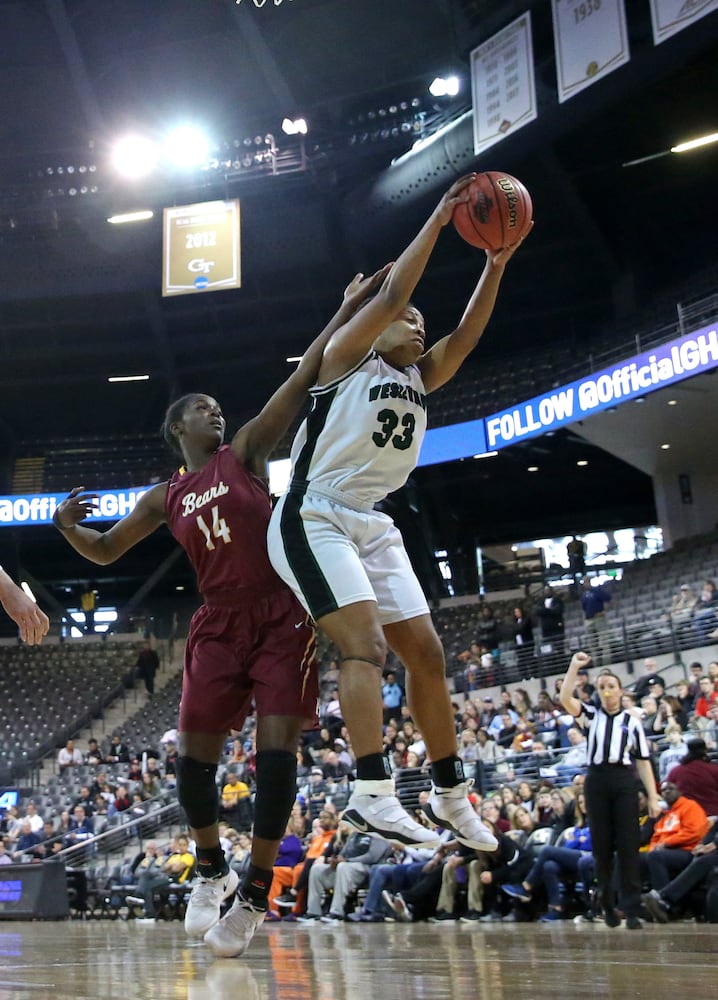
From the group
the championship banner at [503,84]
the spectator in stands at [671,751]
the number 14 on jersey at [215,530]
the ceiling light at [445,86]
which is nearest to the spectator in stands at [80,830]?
the spectator in stands at [671,751]

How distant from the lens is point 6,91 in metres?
22.9

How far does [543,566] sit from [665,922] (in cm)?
1957

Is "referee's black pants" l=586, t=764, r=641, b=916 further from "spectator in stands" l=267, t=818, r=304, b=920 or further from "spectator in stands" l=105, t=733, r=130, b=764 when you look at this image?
"spectator in stands" l=105, t=733, r=130, b=764

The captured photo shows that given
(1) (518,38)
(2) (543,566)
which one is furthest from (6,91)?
(2) (543,566)

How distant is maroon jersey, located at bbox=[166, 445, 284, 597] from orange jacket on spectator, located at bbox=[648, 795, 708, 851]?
16.1 ft

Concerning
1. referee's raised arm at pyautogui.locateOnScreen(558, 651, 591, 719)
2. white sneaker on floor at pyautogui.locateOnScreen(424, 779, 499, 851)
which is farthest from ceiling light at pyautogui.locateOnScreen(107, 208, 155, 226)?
white sneaker on floor at pyautogui.locateOnScreen(424, 779, 499, 851)

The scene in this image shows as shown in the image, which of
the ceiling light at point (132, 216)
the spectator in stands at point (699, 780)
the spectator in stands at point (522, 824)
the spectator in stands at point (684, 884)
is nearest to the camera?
the spectator in stands at point (684, 884)

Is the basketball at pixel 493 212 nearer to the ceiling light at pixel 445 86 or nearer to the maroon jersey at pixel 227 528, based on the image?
the maroon jersey at pixel 227 528

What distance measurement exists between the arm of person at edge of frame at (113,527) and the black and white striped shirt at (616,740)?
3.75m

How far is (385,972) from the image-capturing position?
2824 millimetres

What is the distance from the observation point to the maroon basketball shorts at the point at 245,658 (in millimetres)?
3887

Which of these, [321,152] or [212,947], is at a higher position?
[321,152]

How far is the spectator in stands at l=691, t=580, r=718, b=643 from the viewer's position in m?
14.1

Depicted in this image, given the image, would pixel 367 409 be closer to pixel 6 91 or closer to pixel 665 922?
pixel 665 922
